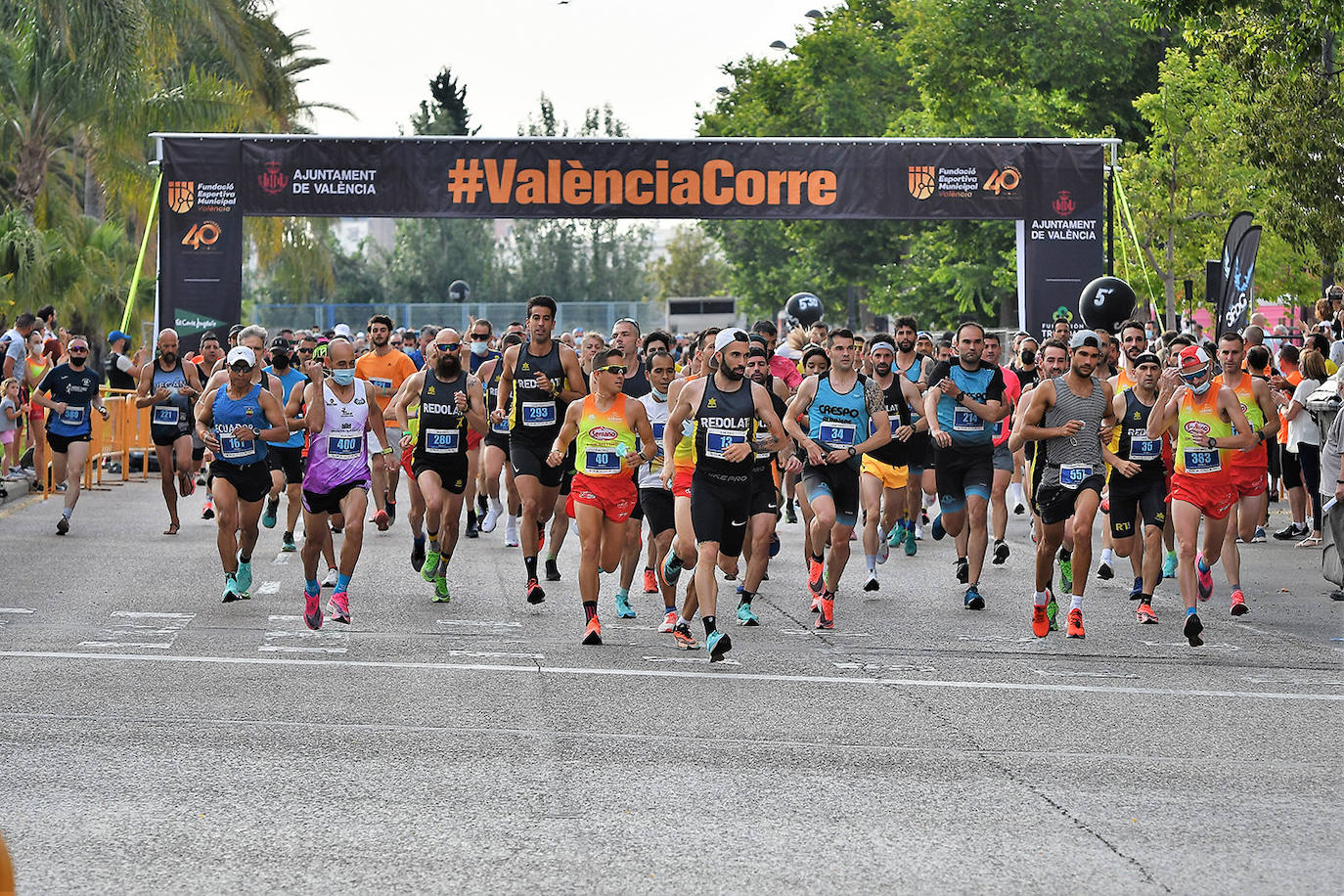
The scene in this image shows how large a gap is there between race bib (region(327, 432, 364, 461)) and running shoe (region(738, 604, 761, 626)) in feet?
8.59

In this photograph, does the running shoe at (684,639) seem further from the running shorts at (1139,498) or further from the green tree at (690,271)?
the green tree at (690,271)

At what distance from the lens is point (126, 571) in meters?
14.9

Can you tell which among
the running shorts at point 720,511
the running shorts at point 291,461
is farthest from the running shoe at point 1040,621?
the running shorts at point 291,461

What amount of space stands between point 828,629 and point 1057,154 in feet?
51.9

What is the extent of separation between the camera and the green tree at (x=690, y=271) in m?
95.2

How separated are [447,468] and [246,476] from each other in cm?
148

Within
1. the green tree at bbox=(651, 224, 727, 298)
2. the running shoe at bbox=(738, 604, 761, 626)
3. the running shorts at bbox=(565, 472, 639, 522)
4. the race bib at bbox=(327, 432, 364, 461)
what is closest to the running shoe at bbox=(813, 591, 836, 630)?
the running shoe at bbox=(738, 604, 761, 626)

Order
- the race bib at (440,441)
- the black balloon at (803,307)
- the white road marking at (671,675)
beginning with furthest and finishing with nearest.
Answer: the black balloon at (803,307), the race bib at (440,441), the white road marking at (671,675)

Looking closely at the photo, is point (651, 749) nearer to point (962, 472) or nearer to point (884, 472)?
point (884, 472)

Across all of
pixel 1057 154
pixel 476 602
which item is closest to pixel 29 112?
pixel 1057 154

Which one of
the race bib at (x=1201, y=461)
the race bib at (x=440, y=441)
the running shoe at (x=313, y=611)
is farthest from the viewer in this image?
the race bib at (x=440, y=441)

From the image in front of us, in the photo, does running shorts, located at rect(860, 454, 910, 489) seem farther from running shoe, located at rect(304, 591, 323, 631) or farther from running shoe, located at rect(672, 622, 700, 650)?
running shoe, located at rect(304, 591, 323, 631)

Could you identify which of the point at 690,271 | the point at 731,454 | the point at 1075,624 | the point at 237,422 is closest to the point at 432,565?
the point at 237,422

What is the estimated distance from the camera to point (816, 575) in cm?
1283
